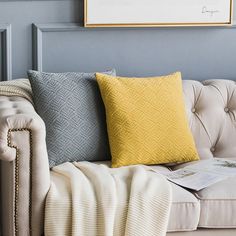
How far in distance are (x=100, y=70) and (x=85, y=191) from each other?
1.02 meters

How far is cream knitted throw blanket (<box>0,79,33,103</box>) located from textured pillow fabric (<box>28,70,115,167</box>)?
0.23 ft

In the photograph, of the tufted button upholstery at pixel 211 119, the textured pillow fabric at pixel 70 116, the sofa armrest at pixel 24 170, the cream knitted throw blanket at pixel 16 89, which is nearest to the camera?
the sofa armrest at pixel 24 170

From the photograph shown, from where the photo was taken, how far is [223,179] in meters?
2.40

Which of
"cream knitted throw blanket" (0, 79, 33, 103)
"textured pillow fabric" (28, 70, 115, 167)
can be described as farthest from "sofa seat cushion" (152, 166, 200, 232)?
"cream knitted throw blanket" (0, 79, 33, 103)

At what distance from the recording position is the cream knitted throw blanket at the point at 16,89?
2.69m

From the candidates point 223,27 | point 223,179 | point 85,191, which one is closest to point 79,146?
point 85,191

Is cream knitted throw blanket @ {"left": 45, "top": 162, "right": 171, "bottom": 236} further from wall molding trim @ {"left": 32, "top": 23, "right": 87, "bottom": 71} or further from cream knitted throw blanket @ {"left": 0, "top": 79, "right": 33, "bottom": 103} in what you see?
wall molding trim @ {"left": 32, "top": 23, "right": 87, "bottom": 71}

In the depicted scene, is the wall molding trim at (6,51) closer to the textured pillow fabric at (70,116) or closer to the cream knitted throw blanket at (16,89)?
the cream knitted throw blanket at (16,89)

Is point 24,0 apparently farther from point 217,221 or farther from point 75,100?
point 217,221

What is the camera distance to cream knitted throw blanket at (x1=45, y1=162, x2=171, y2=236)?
2.16 metres

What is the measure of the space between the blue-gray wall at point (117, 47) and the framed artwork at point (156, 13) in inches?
2.1

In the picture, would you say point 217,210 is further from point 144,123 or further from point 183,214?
point 144,123

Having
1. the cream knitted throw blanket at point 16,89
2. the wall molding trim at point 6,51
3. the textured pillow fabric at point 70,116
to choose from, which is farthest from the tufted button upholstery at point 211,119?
the wall molding trim at point 6,51

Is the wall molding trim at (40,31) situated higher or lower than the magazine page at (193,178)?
higher
